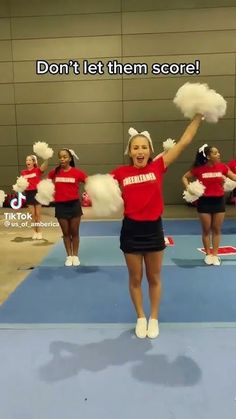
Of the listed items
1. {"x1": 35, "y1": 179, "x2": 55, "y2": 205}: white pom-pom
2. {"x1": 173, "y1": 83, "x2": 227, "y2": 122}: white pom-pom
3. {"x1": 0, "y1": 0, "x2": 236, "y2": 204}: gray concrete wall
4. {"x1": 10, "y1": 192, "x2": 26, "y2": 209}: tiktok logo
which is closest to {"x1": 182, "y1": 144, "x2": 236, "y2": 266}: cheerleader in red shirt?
{"x1": 35, "y1": 179, "x2": 55, "y2": 205}: white pom-pom

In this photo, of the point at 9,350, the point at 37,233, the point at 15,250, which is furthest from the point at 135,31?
the point at 9,350

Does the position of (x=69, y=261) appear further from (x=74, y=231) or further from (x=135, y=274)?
(x=135, y=274)

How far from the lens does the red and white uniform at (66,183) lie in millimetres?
4988

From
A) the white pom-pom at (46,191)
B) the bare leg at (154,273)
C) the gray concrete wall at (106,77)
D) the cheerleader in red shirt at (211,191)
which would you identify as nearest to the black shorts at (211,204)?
the cheerleader in red shirt at (211,191)

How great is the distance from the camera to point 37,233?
677cm

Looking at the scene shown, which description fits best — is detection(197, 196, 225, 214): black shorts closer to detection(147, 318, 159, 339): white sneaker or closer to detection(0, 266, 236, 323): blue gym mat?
detection(0, 266, 236, 323): blue gym mat

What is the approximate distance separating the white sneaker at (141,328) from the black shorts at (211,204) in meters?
2.08

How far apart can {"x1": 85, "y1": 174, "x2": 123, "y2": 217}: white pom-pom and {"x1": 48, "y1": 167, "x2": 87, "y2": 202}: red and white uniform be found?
1961mm

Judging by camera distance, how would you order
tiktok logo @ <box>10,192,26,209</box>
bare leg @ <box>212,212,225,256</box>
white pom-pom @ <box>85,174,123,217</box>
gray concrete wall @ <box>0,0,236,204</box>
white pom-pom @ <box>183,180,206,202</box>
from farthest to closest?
tiktok logo @ <box>10,192,26,209</box>, gray concrete wall @ <box>0,0,236,204</box>, bare leg @ <box>212,212,225,256</box>, white pom-pom @ <box>183,180,206,202</box>, white pom-pom @ <box>85,174,123,217</box>

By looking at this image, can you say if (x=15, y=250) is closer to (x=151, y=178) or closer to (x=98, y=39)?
(x=151, y=178)

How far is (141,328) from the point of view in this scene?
322 cm

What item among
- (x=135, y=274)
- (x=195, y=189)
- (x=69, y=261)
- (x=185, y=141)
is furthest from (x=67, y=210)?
(x=185, y=141)

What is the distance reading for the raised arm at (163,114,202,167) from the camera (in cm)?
301

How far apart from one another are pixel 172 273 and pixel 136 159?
2.12m
